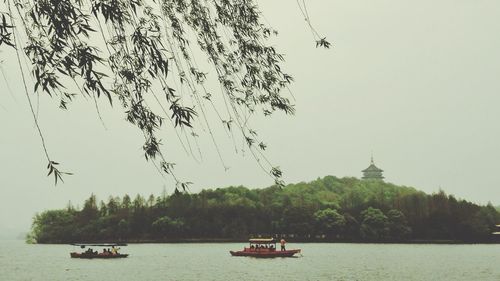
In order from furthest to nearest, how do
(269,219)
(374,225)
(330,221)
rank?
(269,219) < (330,221) < (374,225)

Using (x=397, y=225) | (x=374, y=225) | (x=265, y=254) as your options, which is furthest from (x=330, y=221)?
(x=265, y=254)

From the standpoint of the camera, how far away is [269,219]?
108 metres

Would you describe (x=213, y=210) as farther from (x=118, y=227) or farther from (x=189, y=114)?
(x=189, y=114)

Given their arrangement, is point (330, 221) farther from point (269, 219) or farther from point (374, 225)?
point (269, 219)

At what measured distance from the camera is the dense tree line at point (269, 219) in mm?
100000

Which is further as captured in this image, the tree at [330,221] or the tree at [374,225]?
the tree at [330,221]

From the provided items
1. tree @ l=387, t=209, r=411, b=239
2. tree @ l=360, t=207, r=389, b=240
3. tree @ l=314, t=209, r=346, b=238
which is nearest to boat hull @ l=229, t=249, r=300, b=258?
tree @ l=314, t=209, r=346, b=238

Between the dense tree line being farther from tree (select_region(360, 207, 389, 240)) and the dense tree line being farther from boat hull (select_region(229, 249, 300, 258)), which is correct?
boat hull (select_region(229, 249, 300, 258))

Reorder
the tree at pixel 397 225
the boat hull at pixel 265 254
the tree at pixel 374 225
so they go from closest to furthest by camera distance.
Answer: the boat hull at pixel 265 254, the tree at pixel 374 225, the tree at pixel 397 225

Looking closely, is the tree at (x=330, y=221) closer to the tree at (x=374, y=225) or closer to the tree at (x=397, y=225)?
the tree at (x=374, y=225)

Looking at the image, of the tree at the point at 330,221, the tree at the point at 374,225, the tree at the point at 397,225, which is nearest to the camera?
the tree at the point at 374,225

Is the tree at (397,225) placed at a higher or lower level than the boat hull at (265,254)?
higher

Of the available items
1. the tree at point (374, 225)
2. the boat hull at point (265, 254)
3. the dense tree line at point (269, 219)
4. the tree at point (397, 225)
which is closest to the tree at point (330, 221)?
the dense tree line at point (269, 219)

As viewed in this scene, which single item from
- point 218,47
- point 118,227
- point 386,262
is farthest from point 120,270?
point 118,227
